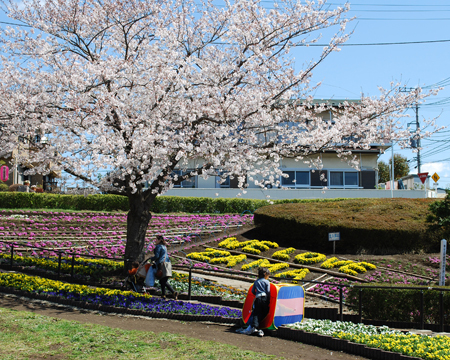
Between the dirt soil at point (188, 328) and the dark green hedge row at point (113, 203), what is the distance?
713 inches

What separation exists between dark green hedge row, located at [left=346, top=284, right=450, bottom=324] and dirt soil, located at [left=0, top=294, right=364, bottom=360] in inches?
148

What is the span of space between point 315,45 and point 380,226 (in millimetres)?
8152

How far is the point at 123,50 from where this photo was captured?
48.2 feet

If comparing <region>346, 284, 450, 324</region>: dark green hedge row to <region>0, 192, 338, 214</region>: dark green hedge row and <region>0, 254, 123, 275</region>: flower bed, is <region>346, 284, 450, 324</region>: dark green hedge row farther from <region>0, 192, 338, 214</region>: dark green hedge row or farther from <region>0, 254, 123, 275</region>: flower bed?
<region>0, 192, 338, 214</region>: dark green hedge row

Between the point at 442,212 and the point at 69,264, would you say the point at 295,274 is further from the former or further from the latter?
the point at 69,264

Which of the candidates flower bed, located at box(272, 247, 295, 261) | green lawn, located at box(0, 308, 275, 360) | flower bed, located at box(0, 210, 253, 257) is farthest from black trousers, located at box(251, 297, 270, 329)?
flower bed, located at box(0, 210, 253, 257)

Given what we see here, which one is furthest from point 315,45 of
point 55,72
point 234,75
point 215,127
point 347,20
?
point 55,72

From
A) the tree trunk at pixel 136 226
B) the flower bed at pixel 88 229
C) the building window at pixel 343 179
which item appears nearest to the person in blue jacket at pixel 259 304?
the tree trunk at pixel 136 226

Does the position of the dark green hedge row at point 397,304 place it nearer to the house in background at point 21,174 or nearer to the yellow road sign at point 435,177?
the house in background at point 21,174

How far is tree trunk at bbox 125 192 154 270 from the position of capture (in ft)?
43.8

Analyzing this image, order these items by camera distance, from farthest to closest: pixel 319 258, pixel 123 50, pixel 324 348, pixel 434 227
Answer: pixel 319 258 → pixel 434 227 → pixel 123 50 → pixel 324 348

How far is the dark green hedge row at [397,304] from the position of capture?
418 inches

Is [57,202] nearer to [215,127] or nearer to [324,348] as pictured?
[215,127]

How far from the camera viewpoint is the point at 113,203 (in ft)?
94.2
